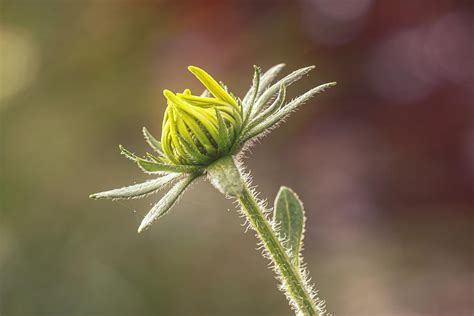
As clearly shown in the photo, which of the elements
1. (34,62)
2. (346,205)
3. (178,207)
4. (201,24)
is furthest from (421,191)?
(34,62)

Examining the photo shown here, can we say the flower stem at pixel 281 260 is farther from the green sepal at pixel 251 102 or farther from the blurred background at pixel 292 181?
the blurred background at pixel 292 181

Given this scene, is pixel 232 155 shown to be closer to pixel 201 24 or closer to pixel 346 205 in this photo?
pixel 346 205

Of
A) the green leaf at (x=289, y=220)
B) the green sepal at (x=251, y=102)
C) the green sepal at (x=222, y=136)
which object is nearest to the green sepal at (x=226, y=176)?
the green sepal at (x=222, y=136)

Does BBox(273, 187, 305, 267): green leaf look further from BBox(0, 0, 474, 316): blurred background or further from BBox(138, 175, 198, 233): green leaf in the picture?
BBox(0, 0, 474, 316): blurred background

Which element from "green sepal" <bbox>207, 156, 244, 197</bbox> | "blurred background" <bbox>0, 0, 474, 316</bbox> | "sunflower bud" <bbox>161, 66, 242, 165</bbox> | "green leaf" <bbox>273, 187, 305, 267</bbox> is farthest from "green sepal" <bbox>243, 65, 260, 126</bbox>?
"blurred background" <bbox>0, 0, 474, 316</bbox>

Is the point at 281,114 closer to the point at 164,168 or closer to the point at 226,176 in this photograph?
the point at 226,176

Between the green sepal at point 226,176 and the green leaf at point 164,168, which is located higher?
the green leaf at point 164,168
